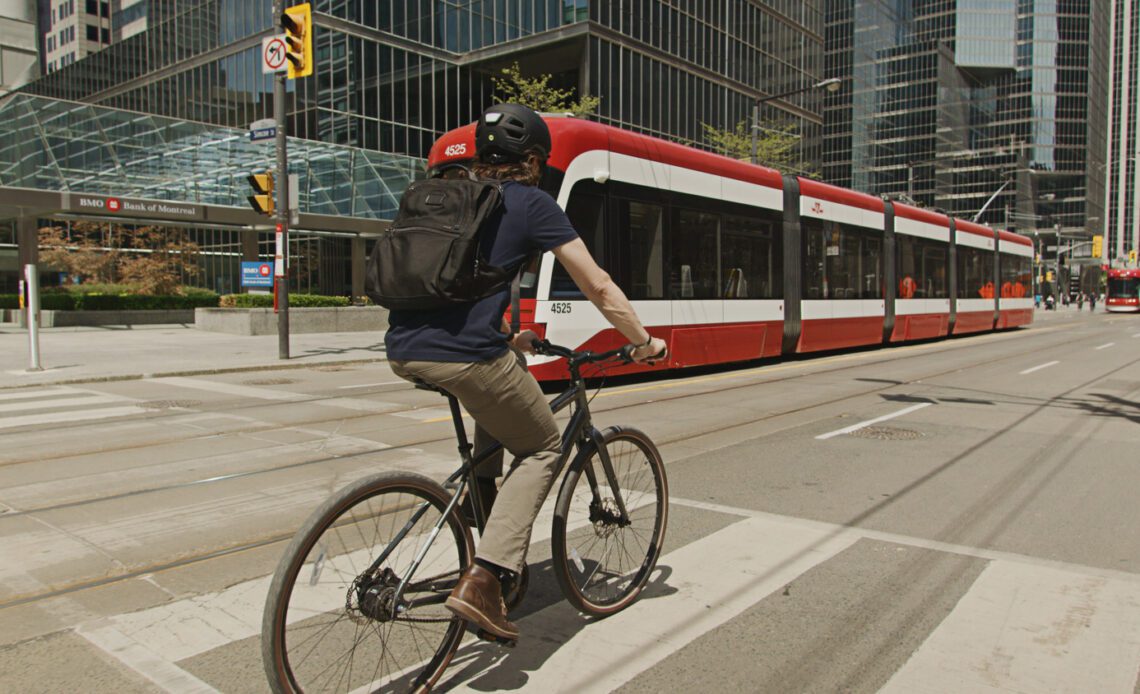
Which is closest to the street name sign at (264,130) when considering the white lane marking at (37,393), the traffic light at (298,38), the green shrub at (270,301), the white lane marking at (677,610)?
the traffic light at (298,38)

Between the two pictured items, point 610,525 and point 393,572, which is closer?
point 393,572

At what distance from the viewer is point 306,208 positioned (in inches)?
1145

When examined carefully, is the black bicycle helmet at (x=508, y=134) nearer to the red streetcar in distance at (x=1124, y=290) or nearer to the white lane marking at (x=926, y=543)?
the white lane marking at (x=926, y=543)

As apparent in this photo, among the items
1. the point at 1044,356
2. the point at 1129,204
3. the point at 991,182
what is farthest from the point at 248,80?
the point at 1129,204

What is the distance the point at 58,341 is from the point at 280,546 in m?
19.6

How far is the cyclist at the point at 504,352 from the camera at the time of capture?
2646 millimetres

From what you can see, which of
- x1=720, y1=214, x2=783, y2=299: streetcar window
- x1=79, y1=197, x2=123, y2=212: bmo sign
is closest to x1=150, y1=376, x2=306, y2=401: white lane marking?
x1=720, y1=214, x2=783, y2=299: streetcar window

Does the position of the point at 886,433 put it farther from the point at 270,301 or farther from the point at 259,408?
the point at 270,301

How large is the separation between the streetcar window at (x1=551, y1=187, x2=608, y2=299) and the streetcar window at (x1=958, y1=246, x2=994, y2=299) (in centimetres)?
1640

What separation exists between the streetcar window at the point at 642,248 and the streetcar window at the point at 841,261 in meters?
4.91

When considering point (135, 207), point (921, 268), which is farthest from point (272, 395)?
point (921, 268)

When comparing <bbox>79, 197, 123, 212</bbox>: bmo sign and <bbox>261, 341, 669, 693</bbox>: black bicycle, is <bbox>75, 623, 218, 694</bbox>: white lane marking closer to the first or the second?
<bbox>261, 341, 669, 693</bbox>: black bicycle

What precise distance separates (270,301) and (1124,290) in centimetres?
5960

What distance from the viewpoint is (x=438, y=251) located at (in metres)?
2.55
